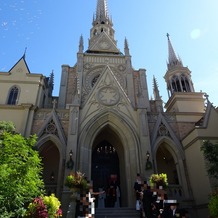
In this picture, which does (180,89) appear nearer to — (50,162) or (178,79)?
(178,79)

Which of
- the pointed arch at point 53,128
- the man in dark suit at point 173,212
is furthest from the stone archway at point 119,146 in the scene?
the man in dark suit at point 173,212

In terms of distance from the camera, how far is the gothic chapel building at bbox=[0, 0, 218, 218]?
16.1 m

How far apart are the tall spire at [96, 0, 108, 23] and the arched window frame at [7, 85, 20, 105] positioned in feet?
89.9

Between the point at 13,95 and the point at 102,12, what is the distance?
107 ft

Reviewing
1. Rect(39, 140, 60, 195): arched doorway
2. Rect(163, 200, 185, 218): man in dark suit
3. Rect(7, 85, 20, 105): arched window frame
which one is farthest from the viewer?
Rect(7, 85, 20, 105): arched window frame

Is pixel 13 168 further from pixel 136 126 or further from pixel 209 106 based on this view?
pixel 209 106

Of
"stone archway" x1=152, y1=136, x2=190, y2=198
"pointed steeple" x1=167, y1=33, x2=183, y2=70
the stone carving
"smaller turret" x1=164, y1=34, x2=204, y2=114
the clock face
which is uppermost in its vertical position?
the clock face

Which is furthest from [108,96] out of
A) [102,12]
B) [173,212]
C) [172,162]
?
[102,12]

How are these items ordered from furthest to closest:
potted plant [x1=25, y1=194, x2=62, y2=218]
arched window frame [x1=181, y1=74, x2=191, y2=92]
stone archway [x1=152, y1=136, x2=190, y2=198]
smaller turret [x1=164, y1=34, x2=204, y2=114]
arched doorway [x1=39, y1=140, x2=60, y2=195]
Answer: arched window frame [x1=181, y1=74, x2=191, y2=92], smaller turret [x1=164, y1=34, x2=204, y2=114], arched doorway [x1=39, y1=140, x2=60, y2=195], stone archway [x1=152, y1=136, x2=190, y2=198], potted plant [x1=25, y1=194, x2=62, y2=218]

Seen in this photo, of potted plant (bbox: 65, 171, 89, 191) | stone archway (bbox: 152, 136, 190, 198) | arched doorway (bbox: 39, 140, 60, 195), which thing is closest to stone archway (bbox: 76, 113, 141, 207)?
stone archway (bbox: 152, 136, 190, 198)

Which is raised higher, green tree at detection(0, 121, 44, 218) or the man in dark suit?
green tree at detection(0, 121, 44, 218)

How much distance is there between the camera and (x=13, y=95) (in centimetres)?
2027

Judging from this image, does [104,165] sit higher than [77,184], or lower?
higher

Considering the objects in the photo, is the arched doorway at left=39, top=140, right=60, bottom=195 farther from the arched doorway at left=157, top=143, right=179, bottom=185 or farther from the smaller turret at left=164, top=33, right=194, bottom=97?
the smaller turret at left=164, top=33, right=194, bottom=97
